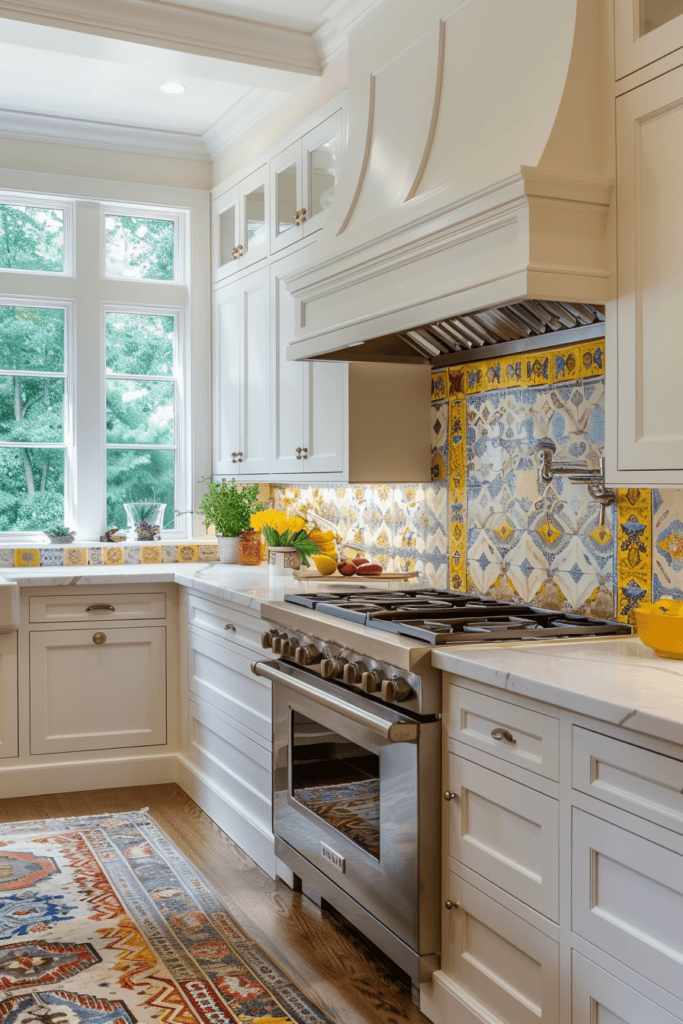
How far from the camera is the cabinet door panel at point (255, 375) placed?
4.07m

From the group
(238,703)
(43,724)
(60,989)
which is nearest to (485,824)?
(60,989)

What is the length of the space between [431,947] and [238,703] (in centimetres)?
142

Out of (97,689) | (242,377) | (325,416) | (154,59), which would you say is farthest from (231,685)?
(154,59)

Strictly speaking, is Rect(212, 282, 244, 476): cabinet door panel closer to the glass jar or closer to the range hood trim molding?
the glass jar

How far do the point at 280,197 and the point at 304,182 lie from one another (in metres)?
0.28

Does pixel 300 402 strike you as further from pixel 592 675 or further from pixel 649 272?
pixel 592 675

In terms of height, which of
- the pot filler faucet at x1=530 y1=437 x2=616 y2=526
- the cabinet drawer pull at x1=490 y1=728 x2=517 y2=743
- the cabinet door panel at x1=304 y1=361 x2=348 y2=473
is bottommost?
the cabinet drawer pull at x1=490 y1=728 x2=517 y2=743

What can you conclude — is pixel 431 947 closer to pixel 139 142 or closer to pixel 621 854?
pixel 621 854

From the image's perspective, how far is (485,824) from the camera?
2006mm

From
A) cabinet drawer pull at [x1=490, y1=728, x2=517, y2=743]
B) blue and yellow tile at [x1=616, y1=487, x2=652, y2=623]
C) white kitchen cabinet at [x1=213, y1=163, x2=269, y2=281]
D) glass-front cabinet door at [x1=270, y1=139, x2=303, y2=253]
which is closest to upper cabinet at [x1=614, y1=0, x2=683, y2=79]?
blue and yellow tile at [x1=616, y1=487, x2=652, y2=623]

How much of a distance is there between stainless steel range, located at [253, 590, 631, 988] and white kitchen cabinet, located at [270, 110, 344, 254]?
149cm

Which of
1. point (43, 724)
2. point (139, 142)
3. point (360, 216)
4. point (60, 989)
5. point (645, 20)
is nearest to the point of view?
point (645, 20)

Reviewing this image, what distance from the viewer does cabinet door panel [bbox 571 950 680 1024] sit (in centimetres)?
153

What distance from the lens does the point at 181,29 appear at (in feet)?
11.6
